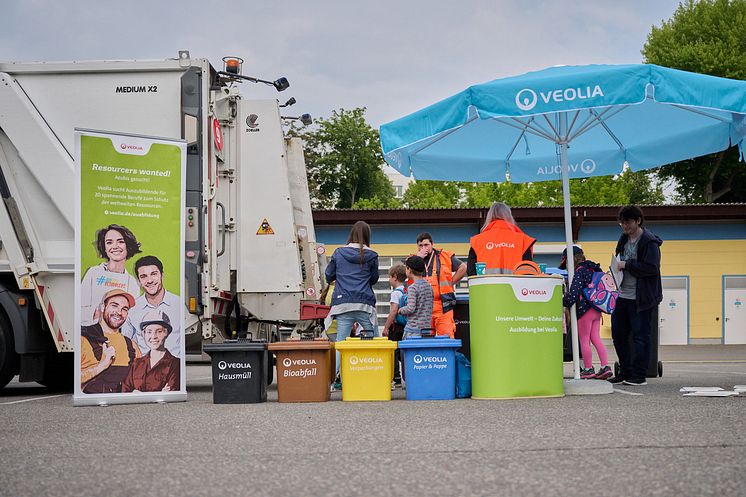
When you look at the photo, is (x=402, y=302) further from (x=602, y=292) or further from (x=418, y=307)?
(x=602, y=292)

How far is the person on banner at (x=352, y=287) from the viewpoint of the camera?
9938 mm

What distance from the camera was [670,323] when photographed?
28375 millimetres

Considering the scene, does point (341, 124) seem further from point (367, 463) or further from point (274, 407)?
point (367, 463)

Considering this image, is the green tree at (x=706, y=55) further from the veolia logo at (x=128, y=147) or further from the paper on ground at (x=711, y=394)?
the veolia logo at (x=128, y=147)

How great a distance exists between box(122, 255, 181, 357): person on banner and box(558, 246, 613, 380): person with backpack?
154 inches

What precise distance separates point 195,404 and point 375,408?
1.80 metres

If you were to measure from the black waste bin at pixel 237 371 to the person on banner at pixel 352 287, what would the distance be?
1.23 meters

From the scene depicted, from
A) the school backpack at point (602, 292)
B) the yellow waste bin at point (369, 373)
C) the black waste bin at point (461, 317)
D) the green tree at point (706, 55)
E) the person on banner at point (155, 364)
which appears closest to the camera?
the person on banner at point (155, 364)

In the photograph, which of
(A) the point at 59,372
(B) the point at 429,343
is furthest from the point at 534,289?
(A) the point at 59,372

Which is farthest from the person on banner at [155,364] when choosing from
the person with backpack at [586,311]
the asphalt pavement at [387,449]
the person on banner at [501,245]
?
the person with backpack at [586,311]

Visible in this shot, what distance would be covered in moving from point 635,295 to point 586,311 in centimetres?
58

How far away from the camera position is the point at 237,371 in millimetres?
8938

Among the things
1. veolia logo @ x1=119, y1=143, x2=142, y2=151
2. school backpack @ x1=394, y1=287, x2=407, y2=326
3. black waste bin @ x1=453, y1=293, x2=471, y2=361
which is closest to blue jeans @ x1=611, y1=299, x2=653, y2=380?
black waste bin @ x1=453, y1=293, x2=471, y2=361

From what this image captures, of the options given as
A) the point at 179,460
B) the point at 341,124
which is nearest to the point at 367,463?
the point at 179,460
